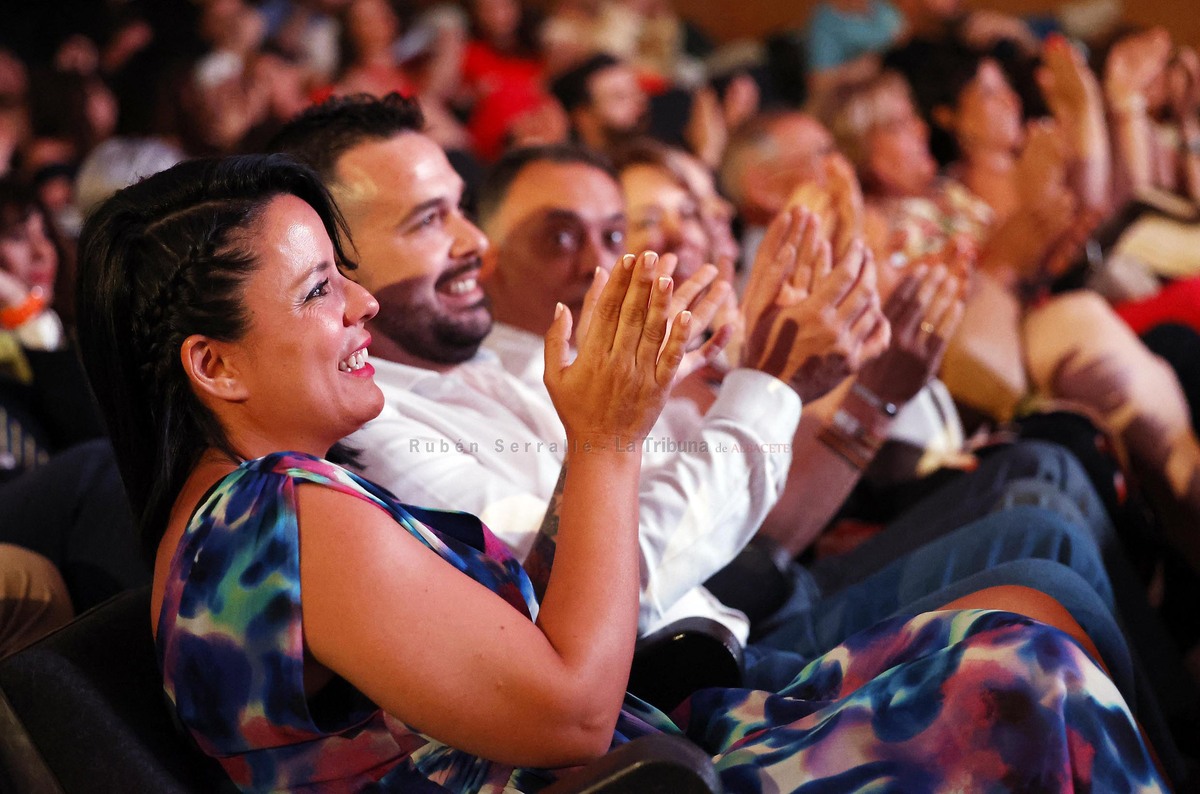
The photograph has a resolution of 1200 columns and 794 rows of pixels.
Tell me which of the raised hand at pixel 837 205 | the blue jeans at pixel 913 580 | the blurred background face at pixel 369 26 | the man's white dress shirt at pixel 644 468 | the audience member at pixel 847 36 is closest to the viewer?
the man's white dress shirt at pixel 644 468

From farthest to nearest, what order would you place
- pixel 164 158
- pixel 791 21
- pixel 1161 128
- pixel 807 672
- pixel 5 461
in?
pixel 791 21 < pixel 1161 128 < pixel 164 158 < pixel 5 461 < pixel 807 672

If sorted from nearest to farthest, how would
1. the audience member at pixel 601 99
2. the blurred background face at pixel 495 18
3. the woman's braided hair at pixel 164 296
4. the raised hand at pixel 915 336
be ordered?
the woman's braided hair at pixel 164 296 → the raised hand at pixel 915 336 → the audience member at pixel 601 99 → the blurred background face at pixel 495 18

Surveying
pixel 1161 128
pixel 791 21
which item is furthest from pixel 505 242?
pixel 791 21

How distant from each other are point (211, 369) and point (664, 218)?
4.13 feet

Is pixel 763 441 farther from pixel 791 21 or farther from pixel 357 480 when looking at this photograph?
pixel 791 21

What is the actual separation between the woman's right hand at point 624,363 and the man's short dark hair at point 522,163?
2.77 ft

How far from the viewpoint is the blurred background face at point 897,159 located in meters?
3.12

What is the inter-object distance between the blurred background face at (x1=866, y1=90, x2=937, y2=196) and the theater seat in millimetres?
2611

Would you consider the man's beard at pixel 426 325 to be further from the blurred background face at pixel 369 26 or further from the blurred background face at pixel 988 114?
the blurred background face at pixel 369 26

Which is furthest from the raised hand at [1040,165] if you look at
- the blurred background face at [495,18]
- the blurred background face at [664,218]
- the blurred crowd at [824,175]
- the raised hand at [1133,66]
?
the blurred background face at [495,18]

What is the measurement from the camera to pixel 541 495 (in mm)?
1256

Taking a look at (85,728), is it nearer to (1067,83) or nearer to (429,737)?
(429,737)

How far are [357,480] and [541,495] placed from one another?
404 millimetres

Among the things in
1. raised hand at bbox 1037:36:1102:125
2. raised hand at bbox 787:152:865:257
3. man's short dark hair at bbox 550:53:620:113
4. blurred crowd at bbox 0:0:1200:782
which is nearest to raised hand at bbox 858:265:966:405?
blurred crowd at bbox 0:0:1200:782
